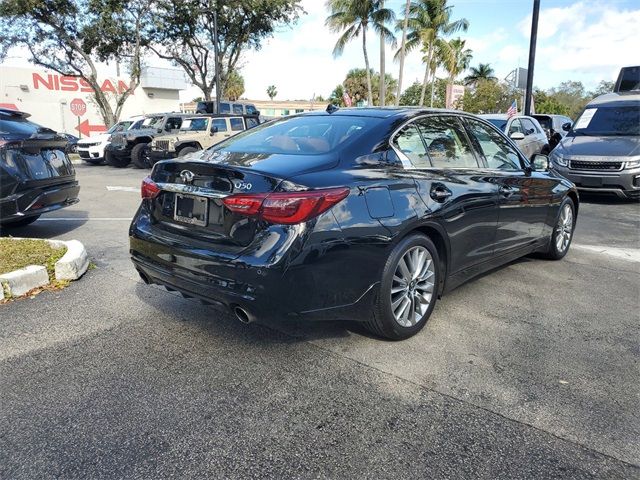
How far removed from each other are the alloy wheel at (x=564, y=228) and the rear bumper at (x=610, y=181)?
420 cm

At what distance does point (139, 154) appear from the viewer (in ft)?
56.3

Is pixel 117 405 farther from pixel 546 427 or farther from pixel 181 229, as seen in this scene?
pixel 546 427

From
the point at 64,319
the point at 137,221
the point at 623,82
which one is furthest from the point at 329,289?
the point at 623,82

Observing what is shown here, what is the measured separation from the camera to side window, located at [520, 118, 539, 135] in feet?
43.0

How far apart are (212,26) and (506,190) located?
2538cm

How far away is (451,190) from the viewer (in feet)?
12.2

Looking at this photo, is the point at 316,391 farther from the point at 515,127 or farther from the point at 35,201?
the point at 515,127

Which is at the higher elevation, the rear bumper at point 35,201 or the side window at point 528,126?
the side window at point 528,126

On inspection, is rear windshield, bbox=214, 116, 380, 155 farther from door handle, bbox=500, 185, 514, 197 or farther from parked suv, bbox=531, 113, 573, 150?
parked suv, bbox=531, 113, 573, 150

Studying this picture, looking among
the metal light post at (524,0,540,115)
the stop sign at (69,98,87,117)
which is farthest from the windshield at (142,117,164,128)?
the metal light post at (524,0,540,115)

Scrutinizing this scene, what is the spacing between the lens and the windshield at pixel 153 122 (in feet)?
58.9

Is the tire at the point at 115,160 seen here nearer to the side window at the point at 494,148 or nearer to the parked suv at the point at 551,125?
the parked suv at the point at 551,125

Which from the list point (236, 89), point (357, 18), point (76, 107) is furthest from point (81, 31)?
point (236, 89)

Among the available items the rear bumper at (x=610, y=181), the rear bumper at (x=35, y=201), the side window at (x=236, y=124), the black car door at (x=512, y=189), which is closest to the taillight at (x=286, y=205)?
the black car door at (x=512, y=189)
